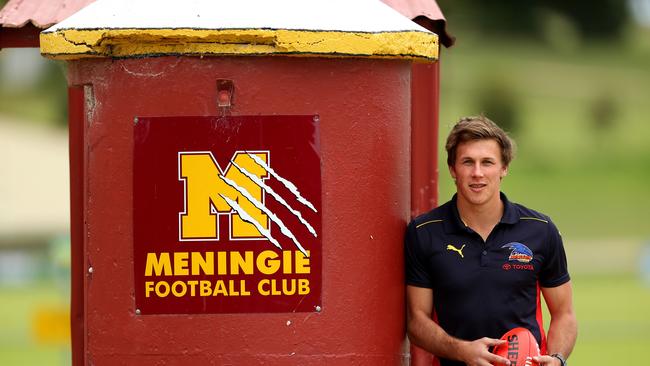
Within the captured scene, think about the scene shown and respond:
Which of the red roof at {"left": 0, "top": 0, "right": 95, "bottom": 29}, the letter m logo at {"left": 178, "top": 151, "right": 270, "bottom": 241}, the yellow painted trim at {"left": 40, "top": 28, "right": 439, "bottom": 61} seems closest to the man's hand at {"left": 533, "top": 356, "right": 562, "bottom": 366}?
the letter m logo at {"left": 178, "top": 151, "right": 270, "bottom": 241}

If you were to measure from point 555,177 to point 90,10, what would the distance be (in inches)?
2012

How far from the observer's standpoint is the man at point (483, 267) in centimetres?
534

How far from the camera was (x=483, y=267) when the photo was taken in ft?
17.5

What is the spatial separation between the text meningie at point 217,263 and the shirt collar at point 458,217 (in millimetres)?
664

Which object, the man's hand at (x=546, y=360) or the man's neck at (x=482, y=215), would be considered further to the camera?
the man's neck at (x=482, y=215)

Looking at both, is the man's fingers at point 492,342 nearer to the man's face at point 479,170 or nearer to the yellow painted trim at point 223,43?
the man's face at point 479,170

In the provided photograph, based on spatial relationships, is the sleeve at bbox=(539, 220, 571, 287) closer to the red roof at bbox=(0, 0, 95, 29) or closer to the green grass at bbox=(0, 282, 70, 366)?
the red roof at bbox=(0, 0, 95, 29)

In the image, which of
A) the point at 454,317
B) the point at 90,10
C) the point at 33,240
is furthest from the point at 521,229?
the point at 33,240

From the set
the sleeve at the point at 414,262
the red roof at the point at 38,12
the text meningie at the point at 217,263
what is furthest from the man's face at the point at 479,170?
the red roof at the point at 38,12

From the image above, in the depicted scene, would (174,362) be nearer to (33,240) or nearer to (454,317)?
(454,317)

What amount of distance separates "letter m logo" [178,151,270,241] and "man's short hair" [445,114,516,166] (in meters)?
0.76

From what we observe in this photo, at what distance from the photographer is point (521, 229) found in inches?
214

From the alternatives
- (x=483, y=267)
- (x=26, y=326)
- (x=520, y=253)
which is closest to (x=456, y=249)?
(x=483, y=267)

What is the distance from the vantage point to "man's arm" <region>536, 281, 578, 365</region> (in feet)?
17.9
